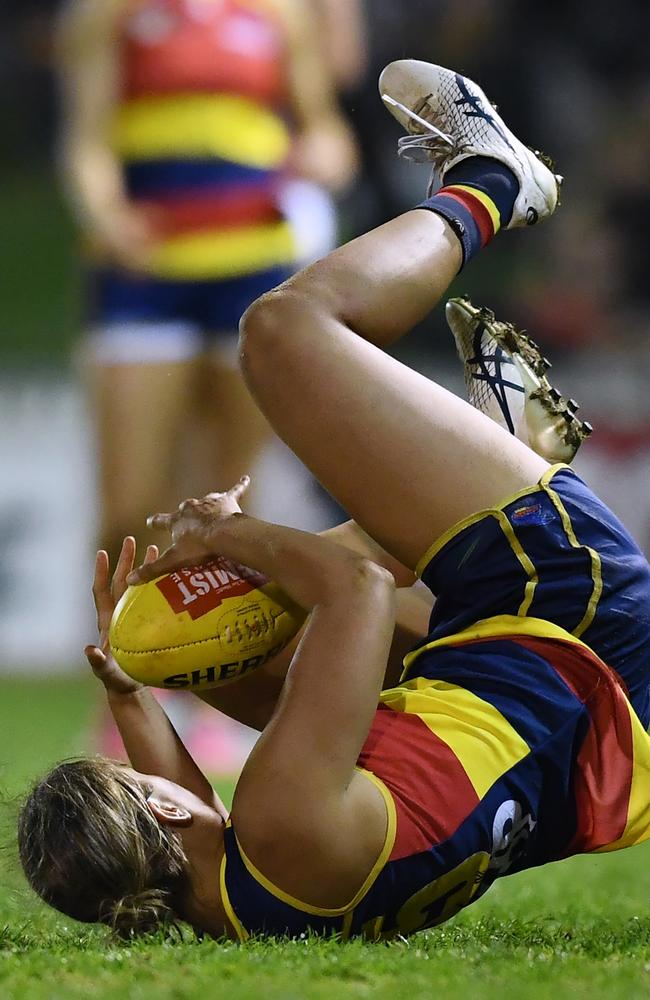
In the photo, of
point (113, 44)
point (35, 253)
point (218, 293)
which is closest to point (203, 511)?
point (218, 293)

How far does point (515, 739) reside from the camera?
268 cm

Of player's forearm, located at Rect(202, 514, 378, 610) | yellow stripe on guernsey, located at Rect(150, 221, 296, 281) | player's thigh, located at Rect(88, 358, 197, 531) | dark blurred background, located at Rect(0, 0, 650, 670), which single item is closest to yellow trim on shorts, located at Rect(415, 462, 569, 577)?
player's forearm, located at Rect(202, 514, 378, 610)

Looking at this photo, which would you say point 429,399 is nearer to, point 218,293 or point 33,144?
point 218,293

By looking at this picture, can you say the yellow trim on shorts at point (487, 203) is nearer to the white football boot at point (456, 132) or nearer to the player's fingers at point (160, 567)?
the white football boot at point (456, 132)

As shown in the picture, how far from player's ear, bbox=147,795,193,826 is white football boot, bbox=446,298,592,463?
103 centimetres

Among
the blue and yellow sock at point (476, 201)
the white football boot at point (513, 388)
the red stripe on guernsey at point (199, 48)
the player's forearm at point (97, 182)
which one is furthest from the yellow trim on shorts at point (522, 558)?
the red stripe on guernsey at point (199, 48)

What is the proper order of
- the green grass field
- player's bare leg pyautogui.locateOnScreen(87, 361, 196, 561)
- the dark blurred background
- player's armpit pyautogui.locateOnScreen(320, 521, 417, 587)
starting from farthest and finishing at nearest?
the dark blurred background
player's bare leg pyautogui.locateOnScreen(87, 361, 196, 561)
player's armpit pyautogui.locateOnScreen(320, 521, 417, 587)
the green grass field

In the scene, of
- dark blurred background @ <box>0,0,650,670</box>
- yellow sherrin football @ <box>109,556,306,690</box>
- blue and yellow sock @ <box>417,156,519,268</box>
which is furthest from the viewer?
dark blurred background @ <box>0,0,650,670</box>

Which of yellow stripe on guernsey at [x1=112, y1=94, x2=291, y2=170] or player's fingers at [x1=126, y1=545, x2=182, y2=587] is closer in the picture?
player's fingers at [x1=126, y1=545, x2=182, y2=587]

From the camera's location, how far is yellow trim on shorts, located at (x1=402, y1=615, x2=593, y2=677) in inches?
109

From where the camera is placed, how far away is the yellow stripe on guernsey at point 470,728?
2639mm

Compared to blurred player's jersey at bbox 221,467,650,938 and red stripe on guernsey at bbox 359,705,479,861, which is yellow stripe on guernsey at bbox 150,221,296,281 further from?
red stripe on guernsey at bbox 359,705,479,861

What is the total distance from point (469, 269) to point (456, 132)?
24.9 feet

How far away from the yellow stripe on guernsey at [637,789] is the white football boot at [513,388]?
634mm
